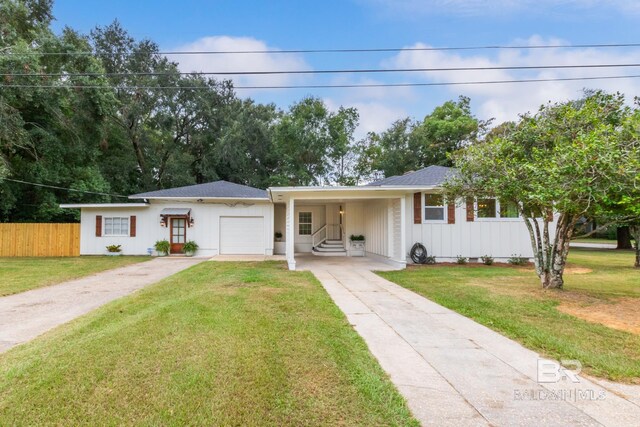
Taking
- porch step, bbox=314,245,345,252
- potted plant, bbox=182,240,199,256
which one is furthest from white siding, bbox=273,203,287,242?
potted plant, bbox=182,240,199,256

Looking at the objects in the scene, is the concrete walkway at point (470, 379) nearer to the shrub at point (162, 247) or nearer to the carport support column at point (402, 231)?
the carport support column at point (402, 231)

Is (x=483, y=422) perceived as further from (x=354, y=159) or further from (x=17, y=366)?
(x=354, y=159)

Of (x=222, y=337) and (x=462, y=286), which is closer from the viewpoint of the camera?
(x=222, y=337)

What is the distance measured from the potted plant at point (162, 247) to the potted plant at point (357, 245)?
26.2 ft

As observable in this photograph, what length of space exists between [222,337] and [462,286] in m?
5.64

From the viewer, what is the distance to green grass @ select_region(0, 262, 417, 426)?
2.34 meters

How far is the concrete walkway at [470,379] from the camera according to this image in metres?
2.35

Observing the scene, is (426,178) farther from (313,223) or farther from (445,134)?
(445,134)

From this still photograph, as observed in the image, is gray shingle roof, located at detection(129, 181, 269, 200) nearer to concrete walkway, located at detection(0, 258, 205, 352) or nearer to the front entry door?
the front entry door

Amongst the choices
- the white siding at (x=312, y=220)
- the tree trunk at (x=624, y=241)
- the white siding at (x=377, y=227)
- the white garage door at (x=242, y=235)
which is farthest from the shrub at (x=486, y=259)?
the tree trunk at (x=624, y=241)

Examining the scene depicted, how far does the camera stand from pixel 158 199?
14359 mm

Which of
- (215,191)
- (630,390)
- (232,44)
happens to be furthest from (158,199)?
(630,390)

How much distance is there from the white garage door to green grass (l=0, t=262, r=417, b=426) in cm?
997

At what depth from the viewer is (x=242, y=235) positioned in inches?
588
